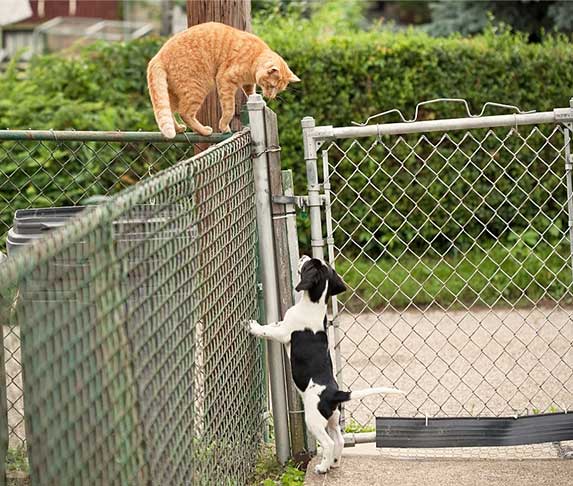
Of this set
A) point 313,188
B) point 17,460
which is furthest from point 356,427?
point 17,460

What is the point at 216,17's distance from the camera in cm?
497

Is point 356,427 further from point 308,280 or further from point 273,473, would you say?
point 308,280

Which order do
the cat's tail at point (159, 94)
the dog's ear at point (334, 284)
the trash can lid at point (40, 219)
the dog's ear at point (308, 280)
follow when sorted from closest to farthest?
1. the trash can lid at point (40, 219)
2. the dog's ear at point (308, 280)
3. the dog's ear at point (334, 284)
4. the cat's tail at point (159, 94)

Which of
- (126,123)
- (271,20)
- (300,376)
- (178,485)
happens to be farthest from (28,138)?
(271,20)

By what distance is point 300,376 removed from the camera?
3756mm

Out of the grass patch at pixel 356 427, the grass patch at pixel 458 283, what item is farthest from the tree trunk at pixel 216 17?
the grass patch at pixel 458 283

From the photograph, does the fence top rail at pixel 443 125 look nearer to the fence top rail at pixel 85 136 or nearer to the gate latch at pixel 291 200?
the gate latch at pixel 291 200

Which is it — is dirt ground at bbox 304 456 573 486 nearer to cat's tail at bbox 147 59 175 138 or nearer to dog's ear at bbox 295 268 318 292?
dog's ear at bbox 295 268 318 292

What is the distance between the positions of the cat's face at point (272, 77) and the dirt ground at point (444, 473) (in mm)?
1921

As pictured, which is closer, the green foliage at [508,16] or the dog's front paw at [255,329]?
the dog's front paw at [255,329]

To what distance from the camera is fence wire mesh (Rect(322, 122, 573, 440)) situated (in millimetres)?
5070

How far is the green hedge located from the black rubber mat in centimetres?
445

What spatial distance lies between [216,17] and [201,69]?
1.73 ft

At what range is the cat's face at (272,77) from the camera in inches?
190
